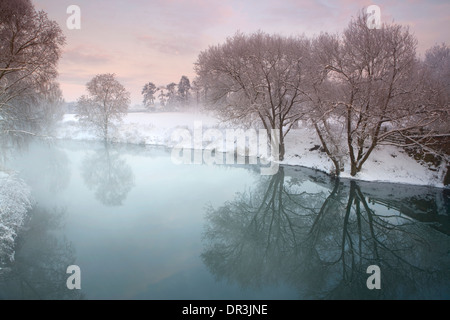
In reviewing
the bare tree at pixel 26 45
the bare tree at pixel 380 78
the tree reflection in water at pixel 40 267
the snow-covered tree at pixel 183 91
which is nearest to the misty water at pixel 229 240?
the tree reflection in water at pixel 40 267

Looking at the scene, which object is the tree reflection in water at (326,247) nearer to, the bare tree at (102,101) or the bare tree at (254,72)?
the bare tree at (254,72)

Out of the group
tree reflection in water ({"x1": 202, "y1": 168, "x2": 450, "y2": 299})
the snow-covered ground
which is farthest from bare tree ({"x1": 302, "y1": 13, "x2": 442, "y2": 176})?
tree reflection in water ({"x1": 202, "y1": 168, "x2": 450, "y2": 299})

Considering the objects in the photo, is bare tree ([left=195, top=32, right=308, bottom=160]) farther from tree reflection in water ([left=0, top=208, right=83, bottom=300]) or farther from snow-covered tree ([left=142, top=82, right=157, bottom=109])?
snow-covered tree ([left=142, top=82, right=157, bottom=109])

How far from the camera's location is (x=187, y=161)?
77.9 feet

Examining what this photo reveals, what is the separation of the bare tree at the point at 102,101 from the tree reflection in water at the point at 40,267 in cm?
3030

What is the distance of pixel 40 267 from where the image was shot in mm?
6938

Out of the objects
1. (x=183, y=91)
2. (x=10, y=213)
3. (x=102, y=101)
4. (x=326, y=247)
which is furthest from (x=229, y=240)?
(x=183, y=91)

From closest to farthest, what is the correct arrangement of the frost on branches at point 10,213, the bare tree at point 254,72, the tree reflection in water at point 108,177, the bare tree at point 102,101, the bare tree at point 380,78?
the frost on branches at point 10,213, the tree reflection in water at point 108,177, the bare tree at point 380,78, the bare tree at point 254,72, the bare tree at point 102,101

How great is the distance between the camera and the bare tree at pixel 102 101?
117ft

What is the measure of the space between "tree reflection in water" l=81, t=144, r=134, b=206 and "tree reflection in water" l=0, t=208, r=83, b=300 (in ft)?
12.0

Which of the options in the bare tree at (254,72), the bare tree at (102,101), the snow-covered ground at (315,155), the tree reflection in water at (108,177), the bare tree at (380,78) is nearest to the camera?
the tree reflection in water at (108,177)

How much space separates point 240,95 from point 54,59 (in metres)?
16.2
